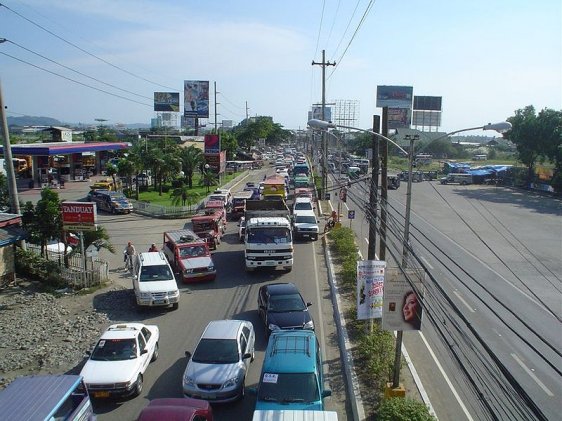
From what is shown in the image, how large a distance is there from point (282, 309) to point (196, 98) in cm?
8332

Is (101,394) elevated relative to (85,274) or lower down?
lower down

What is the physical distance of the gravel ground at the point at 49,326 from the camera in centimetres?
1429

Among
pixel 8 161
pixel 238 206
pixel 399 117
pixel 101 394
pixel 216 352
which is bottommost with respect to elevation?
pixel 101 394

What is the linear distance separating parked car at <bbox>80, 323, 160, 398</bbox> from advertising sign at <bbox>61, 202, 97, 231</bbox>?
822 centimetres

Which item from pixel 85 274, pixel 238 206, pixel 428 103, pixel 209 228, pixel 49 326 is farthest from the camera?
pixel 428 103

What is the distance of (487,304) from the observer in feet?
55.9

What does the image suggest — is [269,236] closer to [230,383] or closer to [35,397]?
[230,383]

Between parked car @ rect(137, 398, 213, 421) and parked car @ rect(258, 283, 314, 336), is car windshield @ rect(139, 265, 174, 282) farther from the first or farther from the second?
parked car @ rect(137, 398, 213, 421)

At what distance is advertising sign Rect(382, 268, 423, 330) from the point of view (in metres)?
11.5

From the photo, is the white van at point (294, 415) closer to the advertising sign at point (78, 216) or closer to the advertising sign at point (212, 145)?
the advertising sign at point (78, 216)

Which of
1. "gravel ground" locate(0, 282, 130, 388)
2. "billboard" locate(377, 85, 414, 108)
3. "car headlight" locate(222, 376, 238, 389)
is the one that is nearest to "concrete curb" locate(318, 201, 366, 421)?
"car headlight" locate(222, 376, 238, 389)

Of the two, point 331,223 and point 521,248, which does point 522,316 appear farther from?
point 331,223

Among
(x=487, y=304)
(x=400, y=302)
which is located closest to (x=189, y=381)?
(x=400, y=302)

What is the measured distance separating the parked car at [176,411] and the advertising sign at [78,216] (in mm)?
12314
